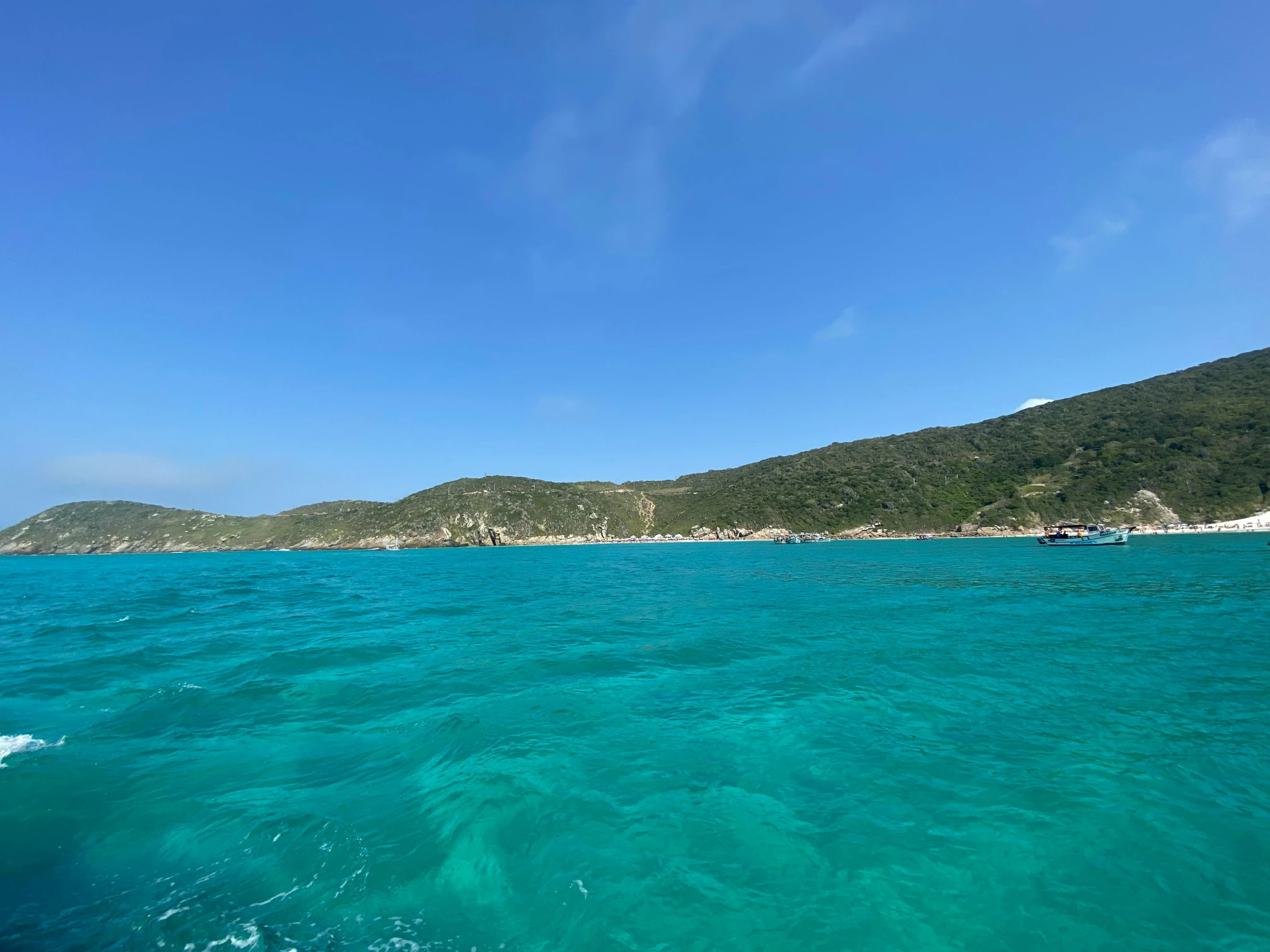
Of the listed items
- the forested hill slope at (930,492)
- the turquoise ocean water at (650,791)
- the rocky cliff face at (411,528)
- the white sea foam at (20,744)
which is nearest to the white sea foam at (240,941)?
the turquoise ocean water at (650,791)

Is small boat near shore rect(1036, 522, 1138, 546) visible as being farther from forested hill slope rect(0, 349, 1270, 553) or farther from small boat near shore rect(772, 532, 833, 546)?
small boat near shore rect(772, 532, 833, 546)

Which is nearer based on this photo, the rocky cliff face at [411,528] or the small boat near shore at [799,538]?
the small boat near shore at [799,538]

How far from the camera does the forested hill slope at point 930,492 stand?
9775 centimetres

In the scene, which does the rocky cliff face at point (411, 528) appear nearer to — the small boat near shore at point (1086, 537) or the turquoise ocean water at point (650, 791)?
the small boat near shore at point (1086, 537)

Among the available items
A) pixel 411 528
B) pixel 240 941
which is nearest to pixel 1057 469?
pixel 240 941

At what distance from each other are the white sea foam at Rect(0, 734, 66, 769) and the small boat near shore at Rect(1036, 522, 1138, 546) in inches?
3991

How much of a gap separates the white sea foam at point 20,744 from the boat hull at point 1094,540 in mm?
101394

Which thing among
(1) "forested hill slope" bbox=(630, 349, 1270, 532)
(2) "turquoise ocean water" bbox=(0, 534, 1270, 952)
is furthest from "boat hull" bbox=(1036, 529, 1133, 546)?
(2) "turquoise ocean water" bbox=(0, 534, 1270, 952)

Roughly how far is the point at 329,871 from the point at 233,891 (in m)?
1.08

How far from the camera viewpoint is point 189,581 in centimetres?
5406

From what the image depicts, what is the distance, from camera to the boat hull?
2899 inches

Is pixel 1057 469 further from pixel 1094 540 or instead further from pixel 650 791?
pixel 650 791

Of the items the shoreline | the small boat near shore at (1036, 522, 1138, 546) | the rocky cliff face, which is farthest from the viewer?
the rocky cliff face

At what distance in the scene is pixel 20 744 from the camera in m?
11.3
